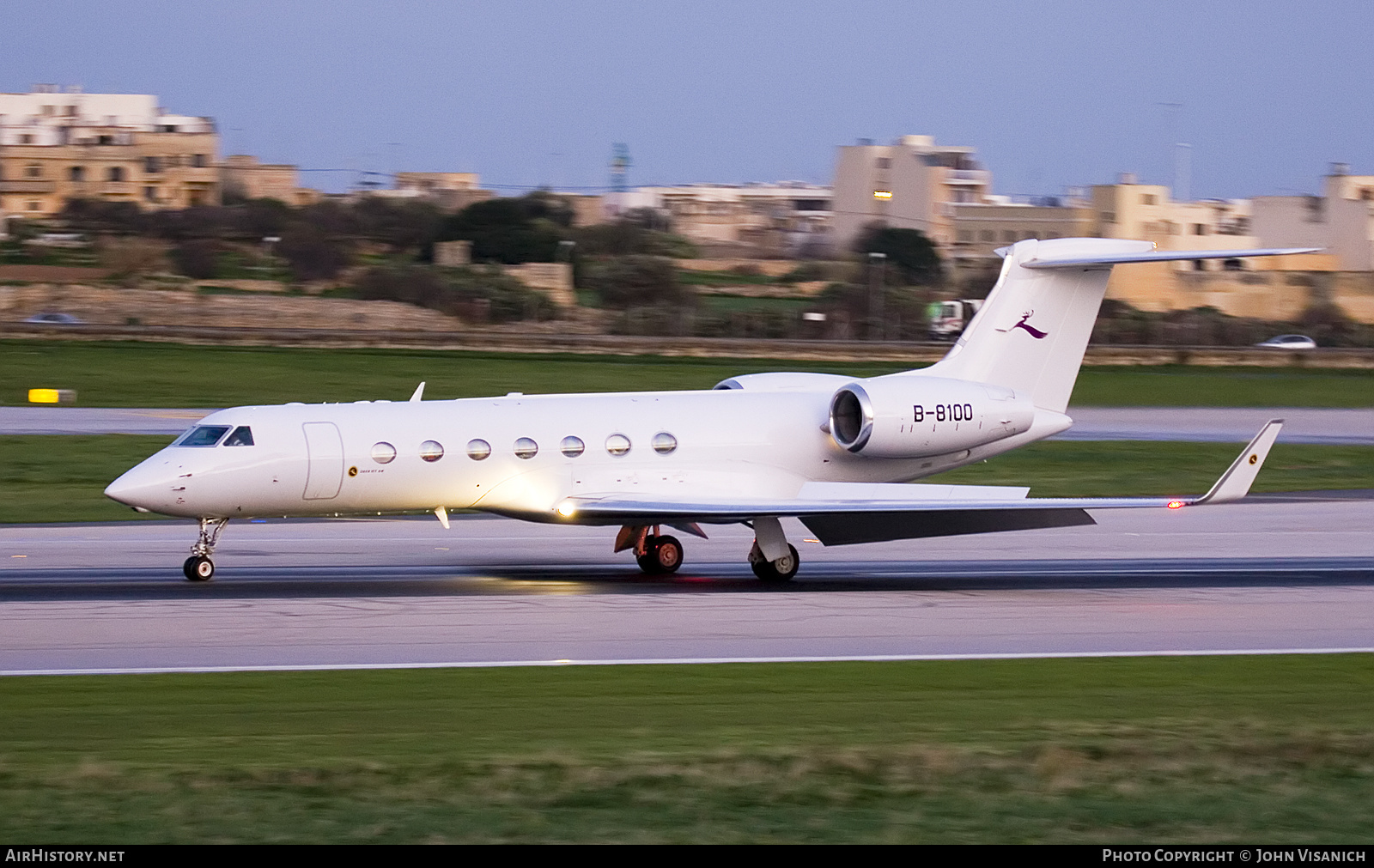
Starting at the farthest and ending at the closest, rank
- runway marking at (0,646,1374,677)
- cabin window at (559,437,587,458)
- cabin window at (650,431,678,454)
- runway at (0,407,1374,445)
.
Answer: runway at (0,407,1374,445)
cabin window at (650,431,678,454)
cabin window at (559,437,587,458)
runway marking at (0,646,1374,677)

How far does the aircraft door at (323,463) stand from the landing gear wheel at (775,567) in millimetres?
5356

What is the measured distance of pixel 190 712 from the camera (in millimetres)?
12695

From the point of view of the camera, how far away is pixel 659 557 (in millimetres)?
22531

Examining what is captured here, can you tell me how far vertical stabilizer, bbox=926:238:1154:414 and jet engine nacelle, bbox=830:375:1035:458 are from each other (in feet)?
1.75

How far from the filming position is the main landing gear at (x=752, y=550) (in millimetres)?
21734

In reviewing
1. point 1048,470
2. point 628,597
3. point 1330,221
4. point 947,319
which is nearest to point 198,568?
point 628,597

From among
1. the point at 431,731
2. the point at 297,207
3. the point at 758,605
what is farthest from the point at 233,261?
the point at 431,731

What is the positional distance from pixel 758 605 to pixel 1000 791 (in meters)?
8.92

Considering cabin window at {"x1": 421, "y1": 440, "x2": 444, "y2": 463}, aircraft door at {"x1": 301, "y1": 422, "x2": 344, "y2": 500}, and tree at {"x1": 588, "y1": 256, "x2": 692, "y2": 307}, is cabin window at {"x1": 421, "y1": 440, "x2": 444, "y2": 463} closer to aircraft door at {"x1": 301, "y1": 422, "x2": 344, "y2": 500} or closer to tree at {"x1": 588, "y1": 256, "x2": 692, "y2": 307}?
aircraft door at {"x1": 301, "y1": 422, "x2": 344, "y2": 500}

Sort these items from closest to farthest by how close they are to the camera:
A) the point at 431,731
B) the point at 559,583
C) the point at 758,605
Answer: the point at 431,731, the point at 758,605, the point at 559,583

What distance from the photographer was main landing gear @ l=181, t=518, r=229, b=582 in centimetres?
2050

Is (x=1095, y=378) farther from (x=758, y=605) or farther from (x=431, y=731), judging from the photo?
(x=431, y=731)

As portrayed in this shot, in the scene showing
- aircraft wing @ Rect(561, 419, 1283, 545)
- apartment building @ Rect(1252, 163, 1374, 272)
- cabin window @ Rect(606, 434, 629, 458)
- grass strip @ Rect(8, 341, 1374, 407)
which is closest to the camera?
aircraft wing @ Rect(561, 419, 1283, 545)

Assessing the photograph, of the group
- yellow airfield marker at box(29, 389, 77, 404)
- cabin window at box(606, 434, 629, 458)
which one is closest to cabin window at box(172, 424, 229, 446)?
cabin window at box(606, 434, 629, 458)
